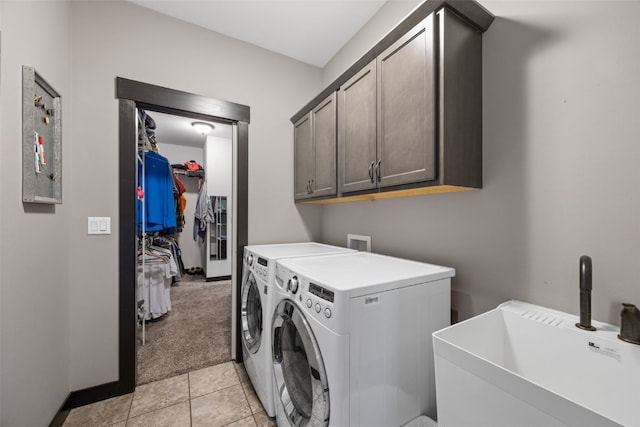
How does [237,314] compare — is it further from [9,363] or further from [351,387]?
[351,387]

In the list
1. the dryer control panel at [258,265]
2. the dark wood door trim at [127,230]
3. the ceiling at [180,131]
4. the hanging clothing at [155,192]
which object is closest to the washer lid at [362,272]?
the dryer control panel at [258,265]

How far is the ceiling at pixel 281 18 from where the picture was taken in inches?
72.0

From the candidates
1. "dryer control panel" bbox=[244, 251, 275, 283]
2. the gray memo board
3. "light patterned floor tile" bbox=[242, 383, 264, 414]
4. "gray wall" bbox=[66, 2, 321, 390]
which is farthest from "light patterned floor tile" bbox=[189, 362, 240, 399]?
the gray memo board

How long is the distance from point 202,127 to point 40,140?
2853 millimetres

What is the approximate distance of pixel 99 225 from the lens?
1702 mm

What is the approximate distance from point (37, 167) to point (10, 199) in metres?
0.27

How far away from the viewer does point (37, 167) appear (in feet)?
4.04

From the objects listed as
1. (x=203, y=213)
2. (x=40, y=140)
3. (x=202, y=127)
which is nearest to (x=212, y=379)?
(x=40, y=140)

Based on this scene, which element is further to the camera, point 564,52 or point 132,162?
point 132,162

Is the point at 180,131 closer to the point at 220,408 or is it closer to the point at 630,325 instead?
the point at 220,408

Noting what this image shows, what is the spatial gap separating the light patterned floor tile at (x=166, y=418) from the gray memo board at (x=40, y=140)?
54.2 inches

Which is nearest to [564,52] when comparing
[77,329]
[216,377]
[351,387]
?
[351,387]

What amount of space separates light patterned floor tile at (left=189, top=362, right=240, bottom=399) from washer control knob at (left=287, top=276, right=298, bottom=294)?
48.2 inches

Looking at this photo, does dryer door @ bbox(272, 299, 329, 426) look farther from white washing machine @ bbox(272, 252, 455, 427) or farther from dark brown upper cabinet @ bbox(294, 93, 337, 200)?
dark brown upper cabinet @ bbox(294, 93, 337, 200)
